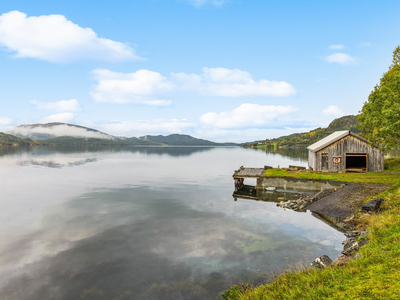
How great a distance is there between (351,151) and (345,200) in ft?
68.7

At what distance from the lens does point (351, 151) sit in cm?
4431

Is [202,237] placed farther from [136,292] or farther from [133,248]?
[136,292]

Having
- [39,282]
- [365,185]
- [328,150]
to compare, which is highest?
[328,150]

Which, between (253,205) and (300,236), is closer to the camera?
(300,236)

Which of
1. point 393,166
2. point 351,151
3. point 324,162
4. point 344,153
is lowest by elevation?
point 393,166

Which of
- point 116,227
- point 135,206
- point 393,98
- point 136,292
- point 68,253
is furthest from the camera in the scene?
point 135,206

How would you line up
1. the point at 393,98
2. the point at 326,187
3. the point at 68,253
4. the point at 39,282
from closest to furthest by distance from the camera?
1. the point at 39,282
2. the point at 68,253
3. the point at 393,98
4. the point at 326,187

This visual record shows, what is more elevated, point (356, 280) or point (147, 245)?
point (356, 280)

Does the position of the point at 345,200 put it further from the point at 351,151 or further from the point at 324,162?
the point at 351,151

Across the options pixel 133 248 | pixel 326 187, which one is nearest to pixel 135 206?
pixel 133 248

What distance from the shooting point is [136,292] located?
13352 mm

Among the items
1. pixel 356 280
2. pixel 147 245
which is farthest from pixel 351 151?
pixel 356 280

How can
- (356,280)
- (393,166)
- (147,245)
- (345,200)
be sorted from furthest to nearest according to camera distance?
(393,166), (345,200), (147,245), (356,280)

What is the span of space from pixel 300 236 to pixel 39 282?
1977 centimetres
